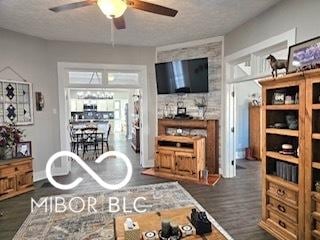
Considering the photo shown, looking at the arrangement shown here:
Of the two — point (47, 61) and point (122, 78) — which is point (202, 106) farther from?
point (47, 61)

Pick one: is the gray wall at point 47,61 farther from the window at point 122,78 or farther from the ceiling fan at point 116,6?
the ceiling fan at point 116,6

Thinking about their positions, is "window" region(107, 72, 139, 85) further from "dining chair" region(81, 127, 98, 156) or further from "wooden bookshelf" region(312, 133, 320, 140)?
"wooden bookshelf" region(312, 133, 320, 140)

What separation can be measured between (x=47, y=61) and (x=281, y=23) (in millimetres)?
4701

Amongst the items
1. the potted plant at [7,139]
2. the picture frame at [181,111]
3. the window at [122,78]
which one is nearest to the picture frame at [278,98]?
the picture frame at [181,111]

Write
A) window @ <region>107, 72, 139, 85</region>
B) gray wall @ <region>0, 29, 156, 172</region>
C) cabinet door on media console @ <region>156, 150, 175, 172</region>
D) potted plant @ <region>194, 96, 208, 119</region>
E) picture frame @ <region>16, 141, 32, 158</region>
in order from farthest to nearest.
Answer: window @ <region>107, 72, 139, 85</region>, potted plant @ <region>194, 96, 208, 119</region>, cabinet door on media console @ <region>156, 150, 175, 172</region>, gray wall @ <region>0, 29, 156, 172</region>, picture frame @ <region>16, 141, 32, 158</region>

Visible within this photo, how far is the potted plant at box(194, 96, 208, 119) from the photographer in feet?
18.7

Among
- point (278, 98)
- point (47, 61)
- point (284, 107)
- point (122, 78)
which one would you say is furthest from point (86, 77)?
point (284, 107)

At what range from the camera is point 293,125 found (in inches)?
110

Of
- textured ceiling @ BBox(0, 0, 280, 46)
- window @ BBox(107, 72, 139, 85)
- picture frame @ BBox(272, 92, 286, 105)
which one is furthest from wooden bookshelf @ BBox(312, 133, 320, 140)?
window @ BBox(107, 72, 139, 85)

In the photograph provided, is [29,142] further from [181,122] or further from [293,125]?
[293,125]

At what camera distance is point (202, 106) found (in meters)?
5.72

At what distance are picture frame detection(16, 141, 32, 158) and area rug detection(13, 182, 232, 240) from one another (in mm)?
1274

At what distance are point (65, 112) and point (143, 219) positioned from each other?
4.20 m

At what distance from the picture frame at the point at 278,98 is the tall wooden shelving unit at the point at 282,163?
5cm
